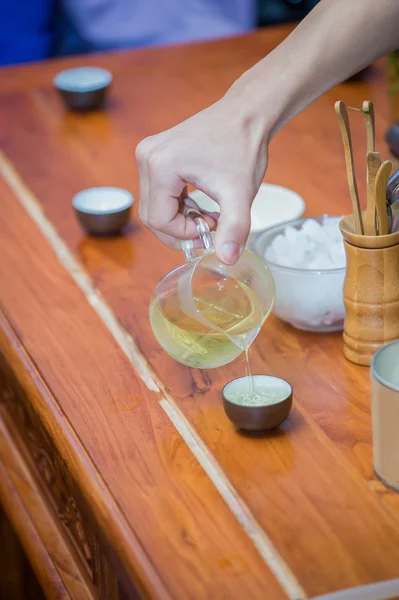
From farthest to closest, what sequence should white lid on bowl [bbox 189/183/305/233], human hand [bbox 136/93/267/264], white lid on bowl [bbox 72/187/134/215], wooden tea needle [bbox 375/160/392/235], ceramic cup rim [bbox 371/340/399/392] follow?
white lid on bowl [bbox 72/187/134/215] → white lid on bowl [bbox 189/183/305/233] → human hand [bbox 136/93/267/264] → wooden tea needle [bbox 375/160/392/235] → ceramic cup rim [bbox 371/340/399/392]

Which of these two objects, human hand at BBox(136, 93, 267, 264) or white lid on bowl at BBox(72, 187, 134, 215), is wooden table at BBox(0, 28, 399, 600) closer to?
white lid on bowl at BBox(72, 187, 134, 215)

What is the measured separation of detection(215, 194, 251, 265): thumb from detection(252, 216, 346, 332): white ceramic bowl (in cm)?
15

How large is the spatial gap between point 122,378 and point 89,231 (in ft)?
1.68

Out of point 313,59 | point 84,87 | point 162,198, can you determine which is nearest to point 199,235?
point 162,198

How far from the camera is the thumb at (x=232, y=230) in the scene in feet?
3.83

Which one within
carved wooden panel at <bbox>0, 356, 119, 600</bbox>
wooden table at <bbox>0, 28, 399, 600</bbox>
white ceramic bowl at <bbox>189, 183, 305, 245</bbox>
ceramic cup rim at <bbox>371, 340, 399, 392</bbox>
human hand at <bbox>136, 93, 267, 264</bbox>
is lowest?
carved wooden panel at <bbox>0, 356, 119, 600</bbox>

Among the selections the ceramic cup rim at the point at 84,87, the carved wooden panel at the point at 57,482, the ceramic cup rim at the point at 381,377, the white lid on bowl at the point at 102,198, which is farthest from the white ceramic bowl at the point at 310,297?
the ceramic cup rim at the point at 84,87

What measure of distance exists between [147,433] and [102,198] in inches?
29.1

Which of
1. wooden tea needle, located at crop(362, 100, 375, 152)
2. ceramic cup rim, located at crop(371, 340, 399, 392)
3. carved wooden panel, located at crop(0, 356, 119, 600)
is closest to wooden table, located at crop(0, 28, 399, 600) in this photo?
carved wooden panel, located at crop(0, 356, 119, 600)

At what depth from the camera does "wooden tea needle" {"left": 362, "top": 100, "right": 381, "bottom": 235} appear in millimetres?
1164

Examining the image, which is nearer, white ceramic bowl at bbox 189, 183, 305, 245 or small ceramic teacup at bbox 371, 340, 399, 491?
small ceramic teacup at bbox 371, 340, 399, 491

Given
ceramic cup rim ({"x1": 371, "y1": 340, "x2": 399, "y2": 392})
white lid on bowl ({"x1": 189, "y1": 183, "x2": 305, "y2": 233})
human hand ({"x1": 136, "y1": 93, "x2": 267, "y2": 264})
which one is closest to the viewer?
ceramic cup rim ({"x1": 371, "y1": 340, "x2": 399, "y2": 392})

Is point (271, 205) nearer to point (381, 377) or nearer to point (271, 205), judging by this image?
point (271, 205)

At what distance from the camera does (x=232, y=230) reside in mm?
1174
